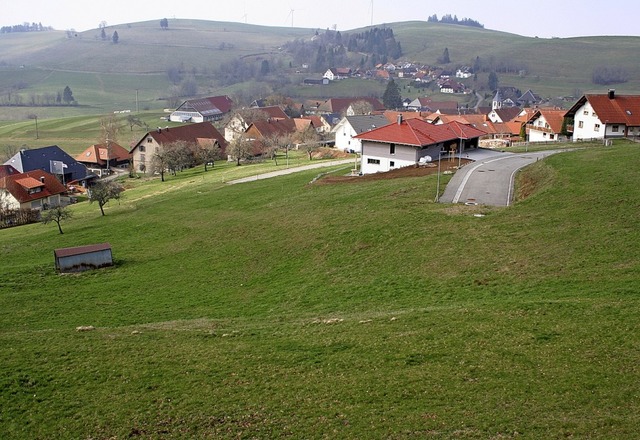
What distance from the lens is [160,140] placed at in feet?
319

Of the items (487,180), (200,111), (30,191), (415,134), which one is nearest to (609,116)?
(415,134)

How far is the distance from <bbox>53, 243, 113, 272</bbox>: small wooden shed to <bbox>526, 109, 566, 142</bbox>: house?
60875 mm

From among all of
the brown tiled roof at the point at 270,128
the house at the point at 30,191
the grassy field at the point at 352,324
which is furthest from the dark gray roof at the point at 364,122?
the grassy field at the point at 352,324

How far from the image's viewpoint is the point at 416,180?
48.8 metres

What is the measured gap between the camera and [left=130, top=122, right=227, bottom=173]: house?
97.4 meters

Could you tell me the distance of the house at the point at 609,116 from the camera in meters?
67.4

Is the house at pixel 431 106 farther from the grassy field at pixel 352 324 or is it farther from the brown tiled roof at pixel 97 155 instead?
the grassy field at pixel 352 324

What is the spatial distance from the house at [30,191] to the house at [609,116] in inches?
2437

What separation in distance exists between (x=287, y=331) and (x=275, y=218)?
21.0 meters

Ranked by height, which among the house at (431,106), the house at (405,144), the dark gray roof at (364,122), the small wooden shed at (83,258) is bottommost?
the small wooden shed at (83,258)

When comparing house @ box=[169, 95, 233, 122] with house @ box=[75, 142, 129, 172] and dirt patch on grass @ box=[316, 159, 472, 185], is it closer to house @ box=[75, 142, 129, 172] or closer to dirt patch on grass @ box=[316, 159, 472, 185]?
house @ box=[75, 142, 129, 172]

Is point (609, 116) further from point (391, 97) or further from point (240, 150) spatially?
point (391, 97)

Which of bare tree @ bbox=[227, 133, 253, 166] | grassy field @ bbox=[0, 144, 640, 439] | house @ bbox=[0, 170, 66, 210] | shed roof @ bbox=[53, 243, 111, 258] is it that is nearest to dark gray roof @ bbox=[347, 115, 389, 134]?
bare tree @ bbox=[227, 133, 253, 166]

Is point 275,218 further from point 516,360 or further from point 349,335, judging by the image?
point 516,360
